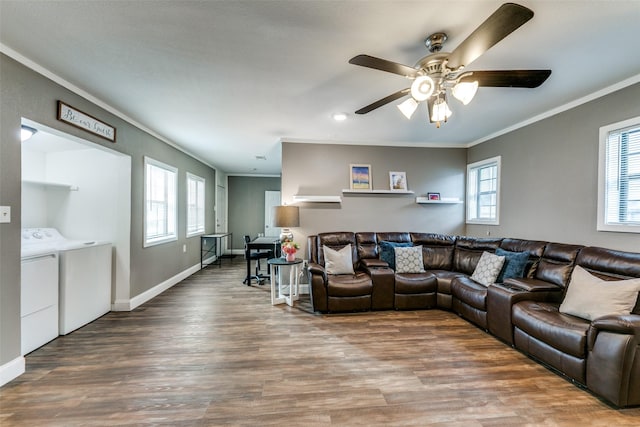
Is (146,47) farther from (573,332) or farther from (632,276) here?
(632,276)

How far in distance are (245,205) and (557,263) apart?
7282 mm

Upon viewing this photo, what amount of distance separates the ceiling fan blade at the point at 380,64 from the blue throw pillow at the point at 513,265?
8.72 ft

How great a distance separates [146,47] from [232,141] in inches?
102

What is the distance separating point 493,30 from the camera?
4.42 ft

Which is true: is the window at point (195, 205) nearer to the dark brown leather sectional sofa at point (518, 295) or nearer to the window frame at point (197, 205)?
the window frame at point (197, 205)

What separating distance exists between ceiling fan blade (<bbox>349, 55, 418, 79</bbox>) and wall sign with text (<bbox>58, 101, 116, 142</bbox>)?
2742 millimetres

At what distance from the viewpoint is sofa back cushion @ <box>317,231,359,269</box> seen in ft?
13.6

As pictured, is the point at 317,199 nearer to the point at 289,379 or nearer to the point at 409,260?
the point at 409,260

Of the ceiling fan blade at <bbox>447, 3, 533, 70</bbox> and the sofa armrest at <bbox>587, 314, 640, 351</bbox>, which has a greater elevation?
the ceiling fan blade at <bbox>447, 3, 533, 70</bbox>


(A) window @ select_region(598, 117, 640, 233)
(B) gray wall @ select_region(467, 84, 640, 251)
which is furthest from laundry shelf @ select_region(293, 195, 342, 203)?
(A) window @ select_region(598, 117, 640, 233)

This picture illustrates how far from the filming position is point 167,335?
2852 millimetres

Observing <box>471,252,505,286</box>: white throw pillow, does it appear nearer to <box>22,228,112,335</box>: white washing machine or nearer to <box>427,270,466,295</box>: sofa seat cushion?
<box>427,270,466,295</box>: sofa seat cushion

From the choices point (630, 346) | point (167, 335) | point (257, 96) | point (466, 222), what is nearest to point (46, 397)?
point (167, 335)

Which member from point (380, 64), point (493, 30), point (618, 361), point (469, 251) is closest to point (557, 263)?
point (469, 251)
